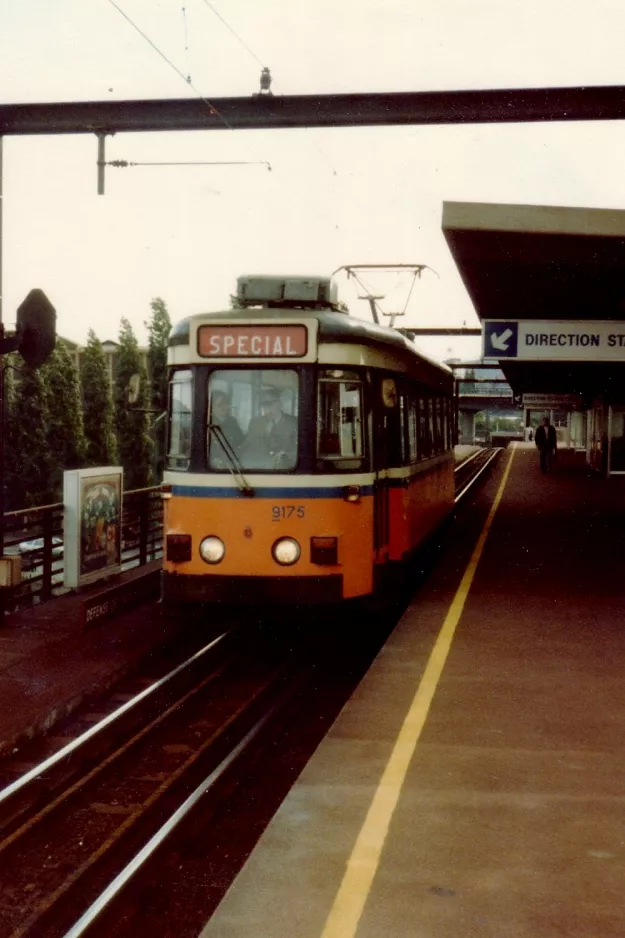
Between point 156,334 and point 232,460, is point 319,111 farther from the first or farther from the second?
point 156,334

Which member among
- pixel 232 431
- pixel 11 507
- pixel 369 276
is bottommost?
pixel 11 507

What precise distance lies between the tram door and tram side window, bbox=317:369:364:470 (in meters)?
0.29

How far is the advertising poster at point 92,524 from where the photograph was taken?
40.7ft

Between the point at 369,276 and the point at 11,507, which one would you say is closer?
the point at 369,276

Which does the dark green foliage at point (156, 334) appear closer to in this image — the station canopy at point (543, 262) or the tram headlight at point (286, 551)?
the station canopy at point (543, 262)

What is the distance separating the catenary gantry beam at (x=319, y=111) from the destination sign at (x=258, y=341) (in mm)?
1917

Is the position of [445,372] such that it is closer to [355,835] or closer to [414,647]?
[414,647]

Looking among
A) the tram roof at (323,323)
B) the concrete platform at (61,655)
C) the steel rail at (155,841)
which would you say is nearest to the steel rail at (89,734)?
the concrete platform at (61,655)

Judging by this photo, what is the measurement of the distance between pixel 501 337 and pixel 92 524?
19.9 ft

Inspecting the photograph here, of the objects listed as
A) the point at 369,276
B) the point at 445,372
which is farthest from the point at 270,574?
the point at 369,276

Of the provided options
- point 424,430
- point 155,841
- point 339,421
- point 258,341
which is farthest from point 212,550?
point 424,430

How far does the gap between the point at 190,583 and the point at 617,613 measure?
14.3ft

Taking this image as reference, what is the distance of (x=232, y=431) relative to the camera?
970cm

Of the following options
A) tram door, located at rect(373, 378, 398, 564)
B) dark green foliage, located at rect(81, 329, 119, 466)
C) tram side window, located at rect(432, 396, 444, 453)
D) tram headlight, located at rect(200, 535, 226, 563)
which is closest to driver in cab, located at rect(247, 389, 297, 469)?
tram headlight, located at rect(200, 535, 226, 563)
